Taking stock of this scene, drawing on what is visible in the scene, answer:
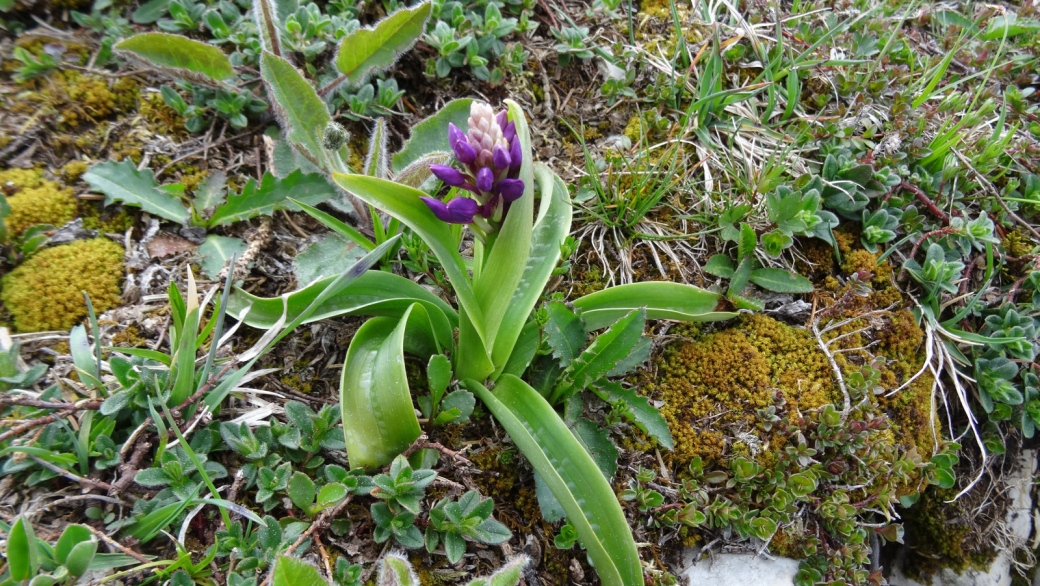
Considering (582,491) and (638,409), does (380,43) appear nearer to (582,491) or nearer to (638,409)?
(638,409)

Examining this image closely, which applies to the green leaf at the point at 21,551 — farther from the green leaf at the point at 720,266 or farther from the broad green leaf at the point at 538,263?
the green leaf at the point at 720,266

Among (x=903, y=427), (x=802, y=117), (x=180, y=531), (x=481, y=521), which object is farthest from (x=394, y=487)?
(x=802, y=117)

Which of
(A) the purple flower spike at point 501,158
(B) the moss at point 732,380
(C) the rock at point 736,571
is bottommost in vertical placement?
(C) the rock at point 736,571

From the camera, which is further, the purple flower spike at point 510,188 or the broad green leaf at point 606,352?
the broad green leaf at point 606,352

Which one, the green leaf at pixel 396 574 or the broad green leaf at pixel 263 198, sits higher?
the broad green leaf at pixel 263 198

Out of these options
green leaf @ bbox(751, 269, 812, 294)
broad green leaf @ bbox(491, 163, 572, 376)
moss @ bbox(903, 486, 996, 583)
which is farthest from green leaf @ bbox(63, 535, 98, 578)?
moss @ bbox(903, 486, 996, 583)

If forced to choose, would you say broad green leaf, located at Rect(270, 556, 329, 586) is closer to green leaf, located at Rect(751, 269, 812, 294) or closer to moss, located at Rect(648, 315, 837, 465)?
moss, located at Rect(648, 315, 837, 465)

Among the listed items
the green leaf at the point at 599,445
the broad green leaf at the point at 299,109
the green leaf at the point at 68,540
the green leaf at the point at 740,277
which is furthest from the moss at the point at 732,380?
the green leaf at the point at 68,540

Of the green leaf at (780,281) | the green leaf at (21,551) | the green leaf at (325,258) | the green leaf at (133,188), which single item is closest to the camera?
the green leaf at (21,551)
